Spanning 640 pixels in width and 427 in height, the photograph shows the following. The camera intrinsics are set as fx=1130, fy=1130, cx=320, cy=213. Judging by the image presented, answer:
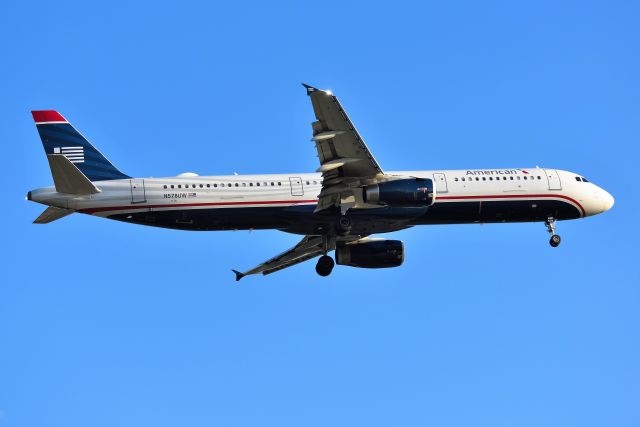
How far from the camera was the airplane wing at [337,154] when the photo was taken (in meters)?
49.3

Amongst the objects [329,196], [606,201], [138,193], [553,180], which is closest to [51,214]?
[138,193]

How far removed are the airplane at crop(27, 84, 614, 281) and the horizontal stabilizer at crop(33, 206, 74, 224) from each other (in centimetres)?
5

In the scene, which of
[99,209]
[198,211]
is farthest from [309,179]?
[99,209]

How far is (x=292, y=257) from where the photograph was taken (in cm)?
6419

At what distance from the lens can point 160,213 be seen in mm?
56312

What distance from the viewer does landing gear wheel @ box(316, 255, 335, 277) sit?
6050 cm

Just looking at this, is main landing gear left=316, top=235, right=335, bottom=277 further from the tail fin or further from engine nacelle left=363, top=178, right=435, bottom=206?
the tail fin

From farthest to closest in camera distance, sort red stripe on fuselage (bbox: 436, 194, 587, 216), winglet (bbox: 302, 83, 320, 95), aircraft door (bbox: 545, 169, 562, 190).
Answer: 1. aircraft door (bbox: 545, 169, 562, 190)
2. red stripe on fuselage (bbox: 436, 194, 587, 216)
3. winglet (bbox: 302, 83, 320, 95)

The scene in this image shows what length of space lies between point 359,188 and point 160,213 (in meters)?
10.1

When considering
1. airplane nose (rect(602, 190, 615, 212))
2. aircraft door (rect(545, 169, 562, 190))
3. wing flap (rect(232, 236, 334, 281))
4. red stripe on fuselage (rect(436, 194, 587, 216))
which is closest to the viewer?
red stripe on fuselage (rect(436, 194, 587, 216))

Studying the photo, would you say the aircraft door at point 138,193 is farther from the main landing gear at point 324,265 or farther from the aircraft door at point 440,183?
the aircraft door at point 440,183

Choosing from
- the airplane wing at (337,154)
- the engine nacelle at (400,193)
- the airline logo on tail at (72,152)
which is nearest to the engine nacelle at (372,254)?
the airplane wing at (337,154)

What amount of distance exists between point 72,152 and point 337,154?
14.2 meters

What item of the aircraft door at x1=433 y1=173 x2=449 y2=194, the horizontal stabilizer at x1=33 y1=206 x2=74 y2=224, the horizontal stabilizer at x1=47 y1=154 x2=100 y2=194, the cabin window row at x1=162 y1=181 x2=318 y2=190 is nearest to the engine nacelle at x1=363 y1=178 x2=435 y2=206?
the aircraft door at x1=433 y1=173 x2=449 y2=194
